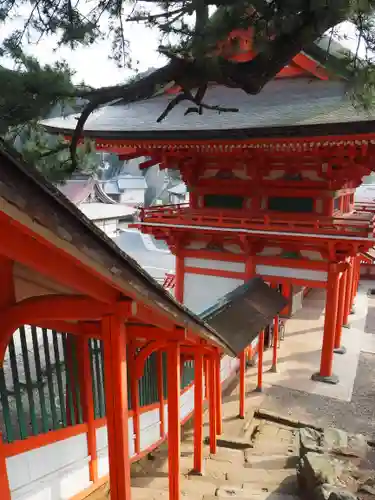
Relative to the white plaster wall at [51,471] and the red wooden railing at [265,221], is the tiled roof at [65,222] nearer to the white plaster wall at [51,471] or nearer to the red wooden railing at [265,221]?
the white plaster wall at [51,471]

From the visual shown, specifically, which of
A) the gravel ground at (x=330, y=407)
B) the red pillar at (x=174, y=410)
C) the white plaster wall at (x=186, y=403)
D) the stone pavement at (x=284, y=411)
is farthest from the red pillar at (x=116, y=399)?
the gravel ground at (x=330, y=407)

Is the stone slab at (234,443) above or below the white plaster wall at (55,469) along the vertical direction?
below

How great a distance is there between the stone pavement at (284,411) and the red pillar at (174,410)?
0.77 meters

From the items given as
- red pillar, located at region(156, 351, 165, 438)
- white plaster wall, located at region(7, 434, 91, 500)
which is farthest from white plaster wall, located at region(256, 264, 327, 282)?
white plaster wall, located at region(7, 434, 91, 500)

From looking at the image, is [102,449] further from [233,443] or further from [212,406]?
[233,443]

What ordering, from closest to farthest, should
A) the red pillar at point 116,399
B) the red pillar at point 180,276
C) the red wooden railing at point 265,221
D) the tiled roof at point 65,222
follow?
1. the tiled roof at point 65,222
2. the red pillar at point 116,399
3. the red wooden railing at point 265,221
4. the red pillar at point 180,276

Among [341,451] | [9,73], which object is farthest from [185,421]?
[9,73]

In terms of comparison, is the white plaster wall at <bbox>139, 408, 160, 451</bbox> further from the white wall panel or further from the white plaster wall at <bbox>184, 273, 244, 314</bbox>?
the white wall panel

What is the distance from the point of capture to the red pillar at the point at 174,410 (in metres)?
3.30

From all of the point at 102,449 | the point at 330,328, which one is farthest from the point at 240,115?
the point at 102,449

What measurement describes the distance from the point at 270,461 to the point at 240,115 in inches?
274

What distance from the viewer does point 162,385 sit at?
Answer: 5.60 meters

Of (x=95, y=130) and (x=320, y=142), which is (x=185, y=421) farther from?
(x=95, y=130)

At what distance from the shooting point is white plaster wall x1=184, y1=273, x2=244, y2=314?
428 inches
